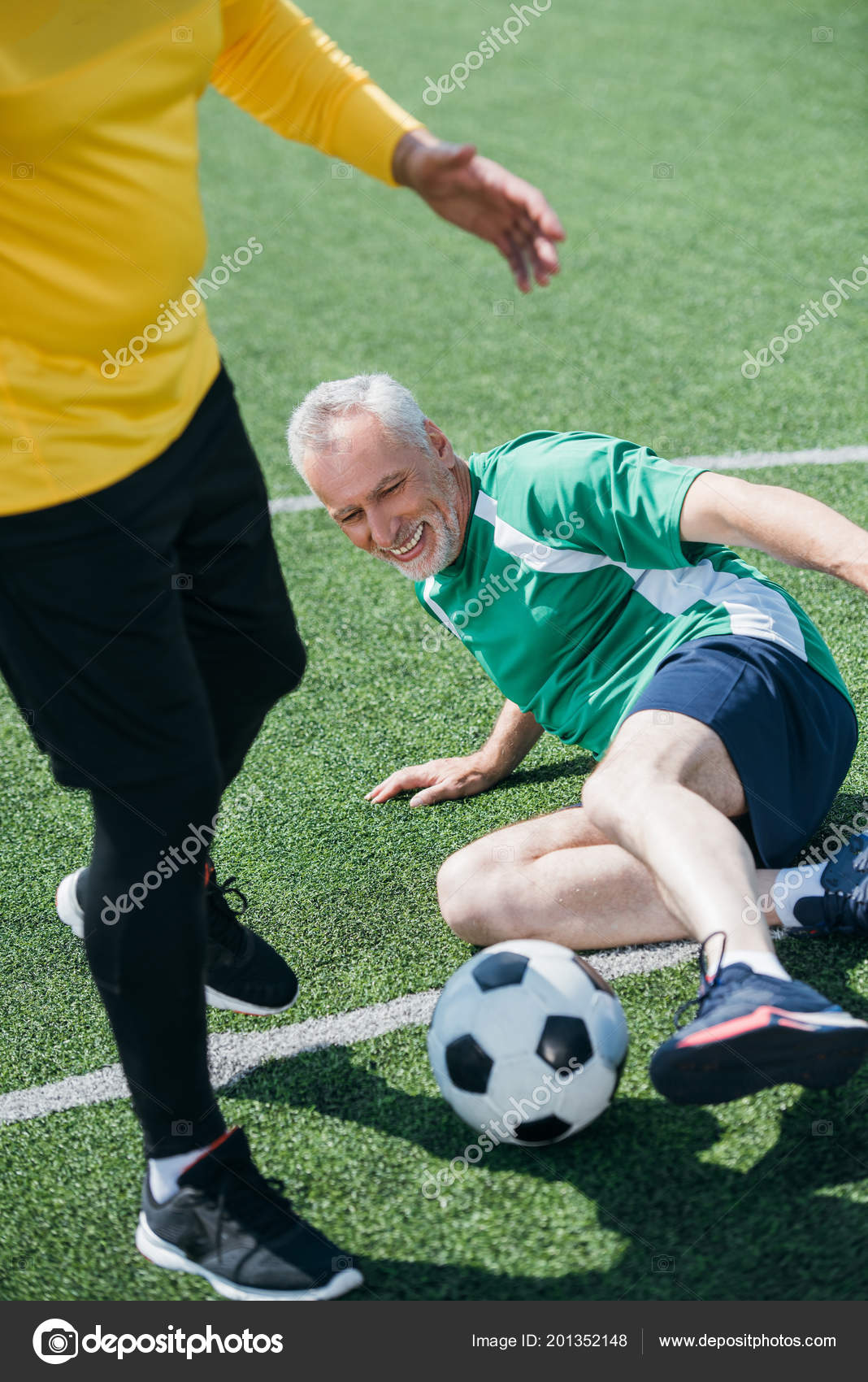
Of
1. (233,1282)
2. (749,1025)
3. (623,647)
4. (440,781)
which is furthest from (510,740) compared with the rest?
(233,1282)

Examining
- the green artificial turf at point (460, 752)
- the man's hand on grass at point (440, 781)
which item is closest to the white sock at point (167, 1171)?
the green artificial turf at point (460, 752)

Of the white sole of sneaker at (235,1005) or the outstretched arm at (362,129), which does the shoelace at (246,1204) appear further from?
the outstretched arm at (362,129)

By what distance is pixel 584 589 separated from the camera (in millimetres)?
3078

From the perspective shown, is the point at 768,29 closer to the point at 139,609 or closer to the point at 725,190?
the point at 725,190

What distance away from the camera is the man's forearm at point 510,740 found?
356 cm

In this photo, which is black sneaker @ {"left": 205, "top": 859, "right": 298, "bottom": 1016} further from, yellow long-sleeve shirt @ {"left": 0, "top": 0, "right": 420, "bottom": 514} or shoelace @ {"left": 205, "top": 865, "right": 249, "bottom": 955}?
yellow long-sleeve shirt @ {"left": 0, "top": 0, "right": 420, "bottom": 514}

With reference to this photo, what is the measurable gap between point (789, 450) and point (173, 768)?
4.23 metres

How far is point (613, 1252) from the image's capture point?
2283 mm

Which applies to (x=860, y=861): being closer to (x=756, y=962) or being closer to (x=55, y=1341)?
(x=756, y=962)

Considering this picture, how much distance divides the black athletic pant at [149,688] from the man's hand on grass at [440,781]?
1447 millimetres

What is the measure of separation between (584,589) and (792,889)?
852mm

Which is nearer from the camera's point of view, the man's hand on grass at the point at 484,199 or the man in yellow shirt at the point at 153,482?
the man in yellow shirt at the point at 153,482

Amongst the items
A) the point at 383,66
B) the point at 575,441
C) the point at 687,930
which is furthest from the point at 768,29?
the point at 687,930

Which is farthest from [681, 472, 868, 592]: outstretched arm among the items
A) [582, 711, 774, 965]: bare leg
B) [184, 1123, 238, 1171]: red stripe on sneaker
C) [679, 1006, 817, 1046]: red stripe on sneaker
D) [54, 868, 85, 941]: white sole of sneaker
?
[54, 868, 85, 941]: white sole of sneaker
